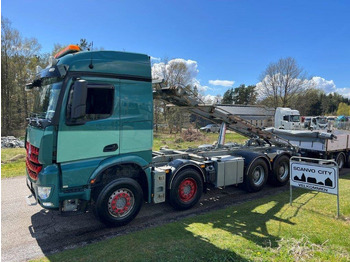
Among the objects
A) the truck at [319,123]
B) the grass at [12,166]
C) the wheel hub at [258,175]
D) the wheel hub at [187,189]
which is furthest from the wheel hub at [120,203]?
the truck at [319,123]

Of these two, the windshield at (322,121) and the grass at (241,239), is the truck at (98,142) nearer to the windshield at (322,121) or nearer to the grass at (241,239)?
the grass at (241,239)

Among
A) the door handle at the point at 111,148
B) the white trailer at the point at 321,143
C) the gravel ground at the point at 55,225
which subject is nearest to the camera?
the gravel ground at the point at 55,225

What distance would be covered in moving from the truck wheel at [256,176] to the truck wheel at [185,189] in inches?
81.2

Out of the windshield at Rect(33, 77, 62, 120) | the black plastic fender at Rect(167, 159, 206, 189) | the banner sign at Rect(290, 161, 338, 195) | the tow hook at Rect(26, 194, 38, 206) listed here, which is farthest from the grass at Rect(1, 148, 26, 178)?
the banner sign at Rect(290, 161, 338, 195)

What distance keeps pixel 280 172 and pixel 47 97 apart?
793cm

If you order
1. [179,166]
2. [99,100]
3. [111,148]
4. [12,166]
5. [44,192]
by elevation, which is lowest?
[12,166]

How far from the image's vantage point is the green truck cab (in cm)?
450

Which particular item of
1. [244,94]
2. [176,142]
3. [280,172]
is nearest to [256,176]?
[280,172]

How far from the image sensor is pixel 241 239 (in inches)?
181

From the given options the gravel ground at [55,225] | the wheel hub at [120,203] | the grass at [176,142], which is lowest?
the gravel ground at [55,225]

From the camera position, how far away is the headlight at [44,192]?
4.50m

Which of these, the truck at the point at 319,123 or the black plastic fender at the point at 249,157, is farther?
the truck at the point at 319,123

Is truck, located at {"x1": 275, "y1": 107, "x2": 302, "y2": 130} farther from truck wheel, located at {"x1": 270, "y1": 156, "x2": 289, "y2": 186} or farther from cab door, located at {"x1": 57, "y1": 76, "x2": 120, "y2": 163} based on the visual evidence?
cab door, located at {"x1": 57, "y1": 76, "x2": 120, "y2": 163}

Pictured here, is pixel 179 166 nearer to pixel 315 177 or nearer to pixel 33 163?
pixel 33 163
